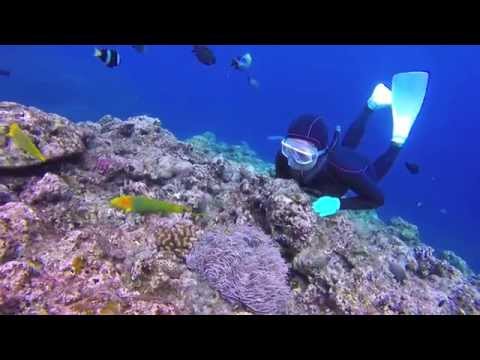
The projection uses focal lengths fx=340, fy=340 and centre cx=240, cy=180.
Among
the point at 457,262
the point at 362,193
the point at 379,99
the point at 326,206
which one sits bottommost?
the point at 326,206

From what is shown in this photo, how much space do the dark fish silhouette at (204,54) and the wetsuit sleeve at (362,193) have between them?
5540 millimetres

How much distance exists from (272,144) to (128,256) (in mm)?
47637

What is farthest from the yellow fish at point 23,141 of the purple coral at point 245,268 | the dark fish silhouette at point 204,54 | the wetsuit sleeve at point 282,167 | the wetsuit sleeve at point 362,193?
the dark fish silhouette at point 204,54

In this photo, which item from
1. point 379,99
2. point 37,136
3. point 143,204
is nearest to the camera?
point 143,204

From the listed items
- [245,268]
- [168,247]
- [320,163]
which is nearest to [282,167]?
[320,163]

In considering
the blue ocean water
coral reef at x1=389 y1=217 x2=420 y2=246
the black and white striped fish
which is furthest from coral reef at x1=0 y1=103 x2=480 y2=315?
coral reef at x1=389 y1=217 x2=420 y2=246

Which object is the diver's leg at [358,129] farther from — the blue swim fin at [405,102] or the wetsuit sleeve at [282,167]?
the wetsuit sleeve at [282,167]

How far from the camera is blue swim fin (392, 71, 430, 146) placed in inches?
294

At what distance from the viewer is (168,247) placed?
14.8 feet

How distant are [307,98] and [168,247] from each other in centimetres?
8546

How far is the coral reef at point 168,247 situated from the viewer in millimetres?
3479

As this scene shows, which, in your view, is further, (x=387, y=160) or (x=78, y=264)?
(x=387, y=160)

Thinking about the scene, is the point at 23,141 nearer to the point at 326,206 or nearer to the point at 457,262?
the point at 326,206
